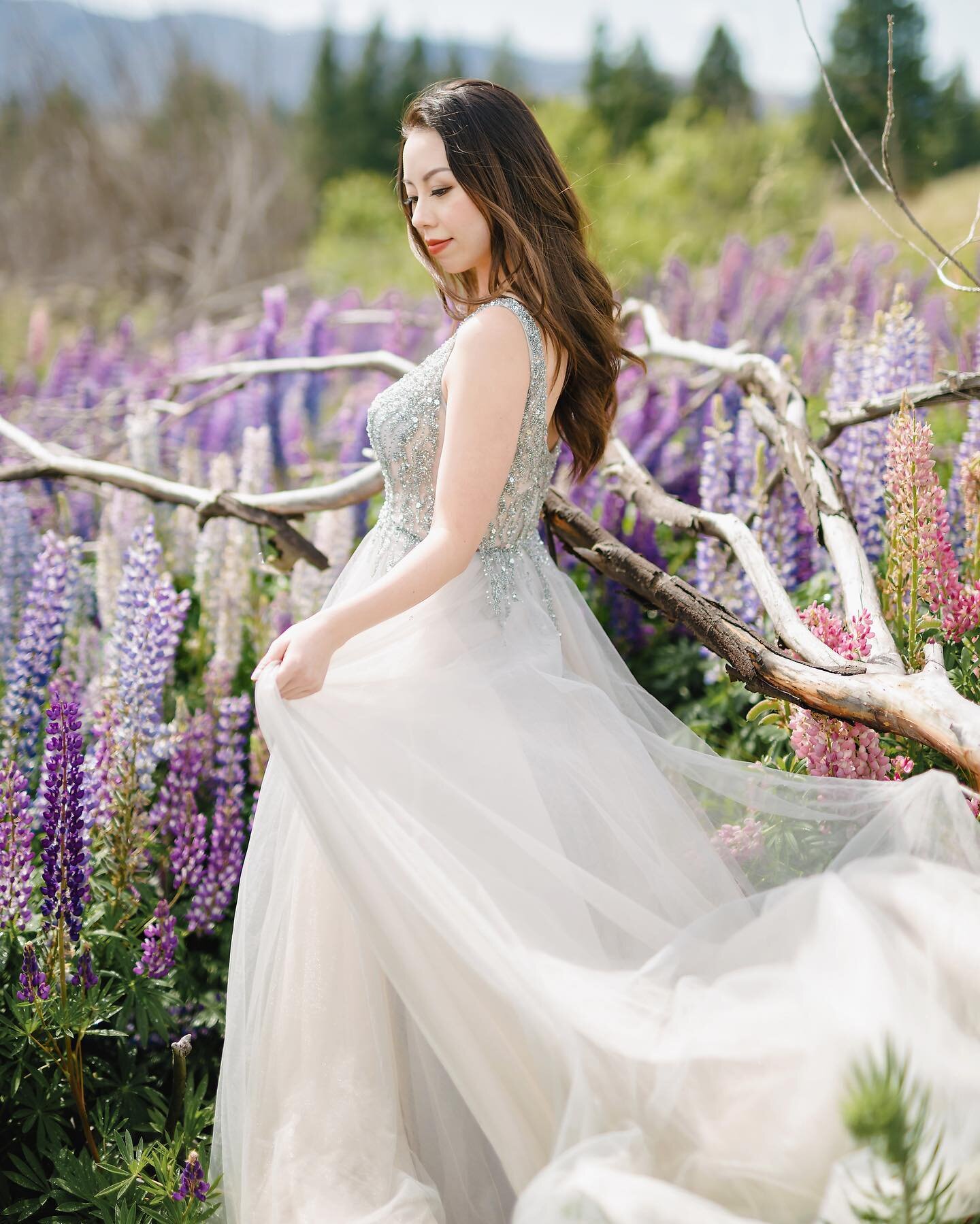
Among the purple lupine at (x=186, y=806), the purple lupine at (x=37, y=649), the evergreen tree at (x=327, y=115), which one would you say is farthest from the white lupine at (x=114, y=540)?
the evergreen tree at (x=327, y=115)

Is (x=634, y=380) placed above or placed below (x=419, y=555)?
above

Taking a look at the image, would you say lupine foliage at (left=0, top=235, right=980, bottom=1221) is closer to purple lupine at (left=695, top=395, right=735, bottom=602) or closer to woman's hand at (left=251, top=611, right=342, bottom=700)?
purple lupine at (left=695, top=395, right=735, bottom=602)

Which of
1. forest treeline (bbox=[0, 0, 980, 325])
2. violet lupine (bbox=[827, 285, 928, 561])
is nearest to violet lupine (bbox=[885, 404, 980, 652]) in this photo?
violet lupine (bbox=[827, 285, 928, 561])

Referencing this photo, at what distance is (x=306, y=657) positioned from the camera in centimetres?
169

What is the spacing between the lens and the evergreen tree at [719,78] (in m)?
18.9

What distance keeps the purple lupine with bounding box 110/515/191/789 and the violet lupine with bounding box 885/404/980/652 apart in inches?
65.3

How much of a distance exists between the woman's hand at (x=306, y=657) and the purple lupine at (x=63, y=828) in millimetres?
473

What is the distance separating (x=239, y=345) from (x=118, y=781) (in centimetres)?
431

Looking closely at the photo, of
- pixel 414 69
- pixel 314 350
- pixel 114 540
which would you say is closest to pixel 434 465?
pixel 114 540

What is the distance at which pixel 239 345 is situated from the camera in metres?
6.12

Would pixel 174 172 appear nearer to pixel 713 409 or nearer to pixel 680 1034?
pixel 713 409

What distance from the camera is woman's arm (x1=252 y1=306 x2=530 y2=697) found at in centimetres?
172

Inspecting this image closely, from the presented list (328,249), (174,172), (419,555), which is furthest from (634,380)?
(328,249)

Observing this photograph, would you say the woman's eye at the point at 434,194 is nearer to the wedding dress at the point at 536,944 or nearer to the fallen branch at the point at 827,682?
the wedding dress at the point at 536,944
